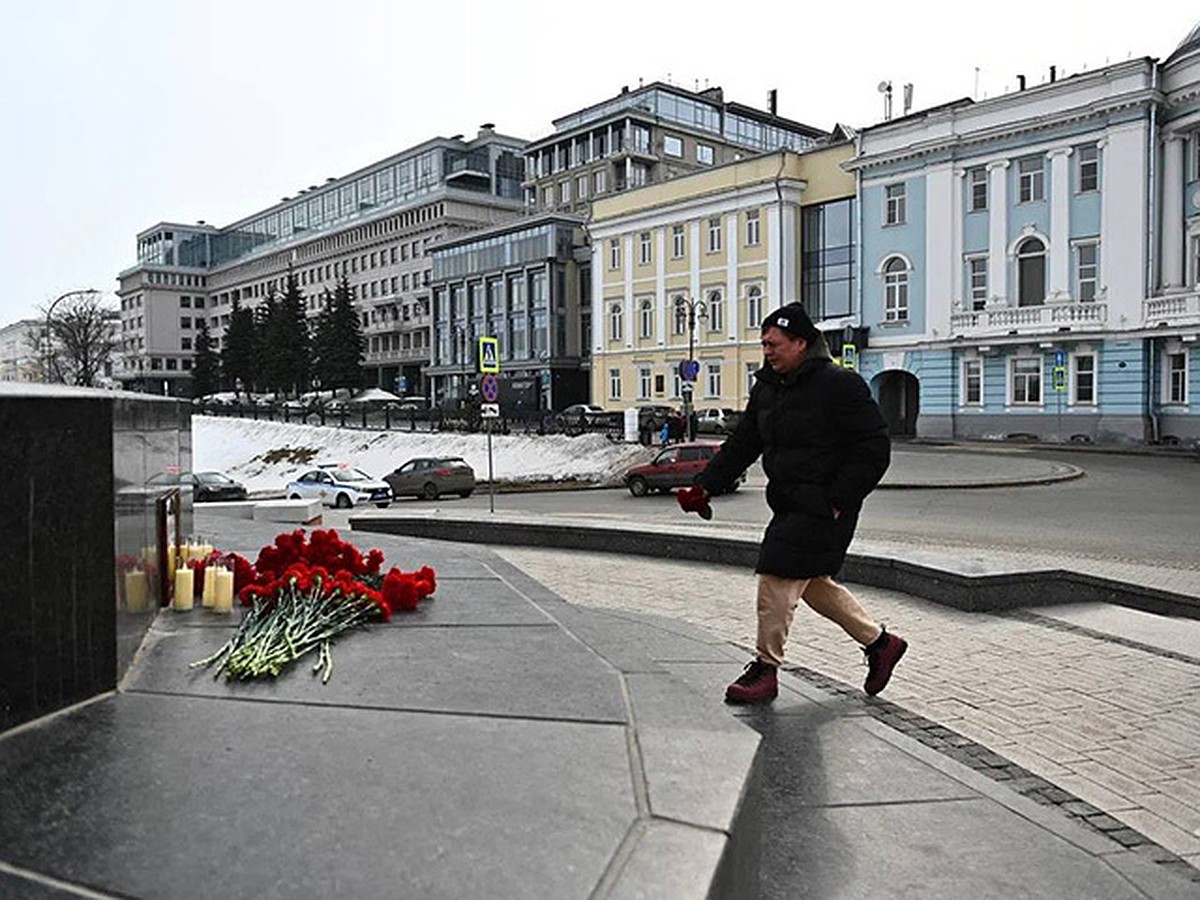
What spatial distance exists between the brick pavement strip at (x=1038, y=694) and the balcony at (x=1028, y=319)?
125 feet

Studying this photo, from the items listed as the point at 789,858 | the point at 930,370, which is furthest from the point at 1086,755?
the point at 930,370

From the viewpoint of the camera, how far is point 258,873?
2.27 m

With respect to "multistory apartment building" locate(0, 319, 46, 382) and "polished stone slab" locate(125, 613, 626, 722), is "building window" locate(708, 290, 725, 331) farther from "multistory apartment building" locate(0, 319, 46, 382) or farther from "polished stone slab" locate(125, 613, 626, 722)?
"multistory apartment building" locate(0, 319, 46, 382)

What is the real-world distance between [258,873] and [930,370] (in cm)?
4876

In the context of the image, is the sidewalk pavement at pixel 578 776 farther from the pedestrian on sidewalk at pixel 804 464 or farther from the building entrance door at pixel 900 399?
the building entrance door at pixel 900 399

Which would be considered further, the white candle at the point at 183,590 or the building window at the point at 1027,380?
the building window at the point at 1027,380

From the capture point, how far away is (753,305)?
59.3m

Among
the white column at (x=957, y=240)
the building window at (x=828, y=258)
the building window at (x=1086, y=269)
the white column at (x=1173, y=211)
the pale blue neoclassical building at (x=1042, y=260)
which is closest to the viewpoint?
the pale blue neoclassical building at (x=1042, y=260)

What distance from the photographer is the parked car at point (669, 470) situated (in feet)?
91.9

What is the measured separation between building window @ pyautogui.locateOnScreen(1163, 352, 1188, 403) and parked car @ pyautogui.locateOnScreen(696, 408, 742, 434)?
18059 millimetres

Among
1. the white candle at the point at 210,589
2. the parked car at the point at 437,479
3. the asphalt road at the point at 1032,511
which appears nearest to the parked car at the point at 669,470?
the asphalt road at the point at 1032,511

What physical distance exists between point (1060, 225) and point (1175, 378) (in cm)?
808

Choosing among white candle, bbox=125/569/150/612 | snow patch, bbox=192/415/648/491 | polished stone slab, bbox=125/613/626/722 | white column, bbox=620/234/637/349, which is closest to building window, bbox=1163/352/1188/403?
snow patch, bbox=192/415/648/491

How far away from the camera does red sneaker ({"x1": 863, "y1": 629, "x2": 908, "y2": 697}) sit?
5.41 m
